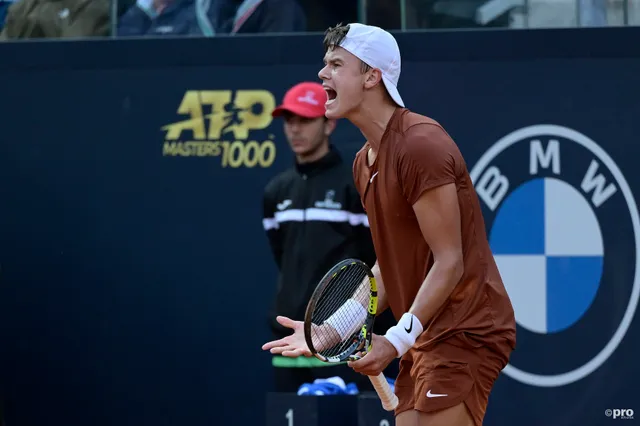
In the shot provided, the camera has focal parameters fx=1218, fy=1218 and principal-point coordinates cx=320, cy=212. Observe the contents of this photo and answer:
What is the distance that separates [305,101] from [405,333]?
2.76 m

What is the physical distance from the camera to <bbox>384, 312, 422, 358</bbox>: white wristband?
3.66 meters

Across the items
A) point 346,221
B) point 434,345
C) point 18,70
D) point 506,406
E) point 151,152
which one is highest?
point 18,70

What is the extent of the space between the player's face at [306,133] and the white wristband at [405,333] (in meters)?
2.63

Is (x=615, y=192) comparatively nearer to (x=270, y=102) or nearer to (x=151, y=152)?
(x=270, y=102)

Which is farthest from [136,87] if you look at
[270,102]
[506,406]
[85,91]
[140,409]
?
[506,406]

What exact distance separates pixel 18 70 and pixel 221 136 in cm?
122

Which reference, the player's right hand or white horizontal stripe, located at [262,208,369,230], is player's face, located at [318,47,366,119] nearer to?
the player's right hand

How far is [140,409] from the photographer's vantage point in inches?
269

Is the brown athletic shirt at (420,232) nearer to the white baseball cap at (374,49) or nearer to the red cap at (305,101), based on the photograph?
the white baseball cap at (374,49)

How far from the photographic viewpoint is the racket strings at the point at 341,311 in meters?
3.74

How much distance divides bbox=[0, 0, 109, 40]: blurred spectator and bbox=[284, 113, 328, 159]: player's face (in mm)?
1344

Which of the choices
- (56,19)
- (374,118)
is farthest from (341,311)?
(56,19)

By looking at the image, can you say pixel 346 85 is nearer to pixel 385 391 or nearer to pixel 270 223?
pixel 385 391

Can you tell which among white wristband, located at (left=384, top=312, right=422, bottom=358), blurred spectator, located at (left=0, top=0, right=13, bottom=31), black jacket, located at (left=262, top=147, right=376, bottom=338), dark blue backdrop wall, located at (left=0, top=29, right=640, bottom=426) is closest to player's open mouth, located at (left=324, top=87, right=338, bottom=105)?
white wristband, located at (left=384, top=312, right=422, bottom=358)
